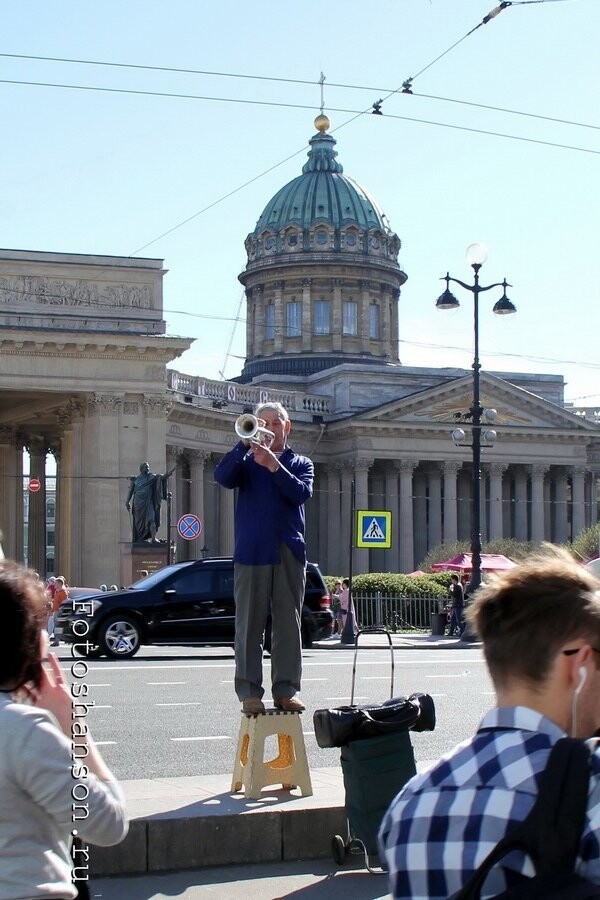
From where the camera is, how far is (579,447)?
8038cm

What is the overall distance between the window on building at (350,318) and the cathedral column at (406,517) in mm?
16786

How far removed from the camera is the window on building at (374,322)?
91.6 meters

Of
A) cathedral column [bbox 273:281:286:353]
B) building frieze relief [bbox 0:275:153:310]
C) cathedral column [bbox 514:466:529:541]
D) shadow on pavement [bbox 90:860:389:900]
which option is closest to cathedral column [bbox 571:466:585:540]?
cathedral column [bbox 514:466:529:541]

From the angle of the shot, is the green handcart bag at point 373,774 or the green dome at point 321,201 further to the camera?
the green dome at point 321,201

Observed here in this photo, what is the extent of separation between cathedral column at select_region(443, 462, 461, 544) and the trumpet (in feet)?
230

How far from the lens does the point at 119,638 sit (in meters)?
24.8

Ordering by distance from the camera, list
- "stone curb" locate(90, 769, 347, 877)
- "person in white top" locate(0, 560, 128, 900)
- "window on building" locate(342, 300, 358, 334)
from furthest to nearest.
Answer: "window on building" locate(342, 300, 358, 334) → "stone curb" locate(90, 769, 347, 877) → "person in white top" locate(0, 560, 128, 900)

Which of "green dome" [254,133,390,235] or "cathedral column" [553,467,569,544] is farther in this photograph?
"green dome" [254,133,390,235]

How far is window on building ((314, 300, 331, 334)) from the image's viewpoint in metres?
90.6

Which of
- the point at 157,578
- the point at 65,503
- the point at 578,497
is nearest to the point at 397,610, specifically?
the point at 157,578

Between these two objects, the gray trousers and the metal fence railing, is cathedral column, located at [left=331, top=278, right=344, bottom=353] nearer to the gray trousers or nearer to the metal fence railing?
the metal fence railing

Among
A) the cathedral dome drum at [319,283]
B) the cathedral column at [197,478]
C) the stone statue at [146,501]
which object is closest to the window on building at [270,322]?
the cathedral dome drum at [319,283]

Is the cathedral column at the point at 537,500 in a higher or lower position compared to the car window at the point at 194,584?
higher

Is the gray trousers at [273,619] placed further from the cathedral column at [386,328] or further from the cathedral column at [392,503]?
the cathedral column at [386,328]
